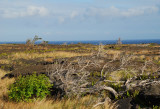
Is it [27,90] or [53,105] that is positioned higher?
[27,90]

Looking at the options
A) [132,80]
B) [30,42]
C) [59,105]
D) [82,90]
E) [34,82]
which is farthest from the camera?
[30,42]

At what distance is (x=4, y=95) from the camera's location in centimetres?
854

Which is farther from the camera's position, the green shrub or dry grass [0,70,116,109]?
the green shrub

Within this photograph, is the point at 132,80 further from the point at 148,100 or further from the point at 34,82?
the point at 34,82

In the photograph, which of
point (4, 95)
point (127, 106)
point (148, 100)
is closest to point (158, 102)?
point (148, 100)

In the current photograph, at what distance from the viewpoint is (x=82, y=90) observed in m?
Result: 8.66

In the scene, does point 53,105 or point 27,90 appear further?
point 27,90

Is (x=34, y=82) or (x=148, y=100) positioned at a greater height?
(x=34, y=82)

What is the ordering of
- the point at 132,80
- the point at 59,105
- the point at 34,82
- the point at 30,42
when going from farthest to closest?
the point at 30,42 → the point at 132,80 → the point at 34,82 → the point at 59,105

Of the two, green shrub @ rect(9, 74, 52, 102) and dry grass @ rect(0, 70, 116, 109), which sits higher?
green shrub @ rect(9, 74, 52, 102)

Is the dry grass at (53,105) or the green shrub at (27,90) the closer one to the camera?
the dry grass at (53,105)

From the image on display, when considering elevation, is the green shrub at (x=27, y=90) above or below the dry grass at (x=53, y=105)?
above

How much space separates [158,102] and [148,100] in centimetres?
41

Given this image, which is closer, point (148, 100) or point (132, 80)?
point (148, 100)
